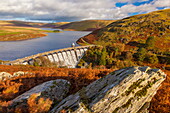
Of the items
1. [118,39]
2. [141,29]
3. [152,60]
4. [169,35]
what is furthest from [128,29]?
[152,60]

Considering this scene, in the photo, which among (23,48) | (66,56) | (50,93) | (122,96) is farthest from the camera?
(23,48)

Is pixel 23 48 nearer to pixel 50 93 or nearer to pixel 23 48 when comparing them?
pixel 23 48

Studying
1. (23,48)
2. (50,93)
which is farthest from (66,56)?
(50,93)

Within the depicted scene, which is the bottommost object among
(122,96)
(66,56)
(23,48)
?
(66,56)

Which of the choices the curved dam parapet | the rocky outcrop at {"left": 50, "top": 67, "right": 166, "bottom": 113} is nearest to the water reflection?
the curved dam parapet

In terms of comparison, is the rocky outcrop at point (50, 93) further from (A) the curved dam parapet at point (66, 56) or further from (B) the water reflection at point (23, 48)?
(B) the water reflection at point (23, 48)

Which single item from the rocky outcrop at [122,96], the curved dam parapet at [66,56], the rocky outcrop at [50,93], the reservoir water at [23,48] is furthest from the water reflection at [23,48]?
the rocky outcrop at [122,96]

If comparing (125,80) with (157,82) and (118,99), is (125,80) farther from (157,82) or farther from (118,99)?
(157,82)
